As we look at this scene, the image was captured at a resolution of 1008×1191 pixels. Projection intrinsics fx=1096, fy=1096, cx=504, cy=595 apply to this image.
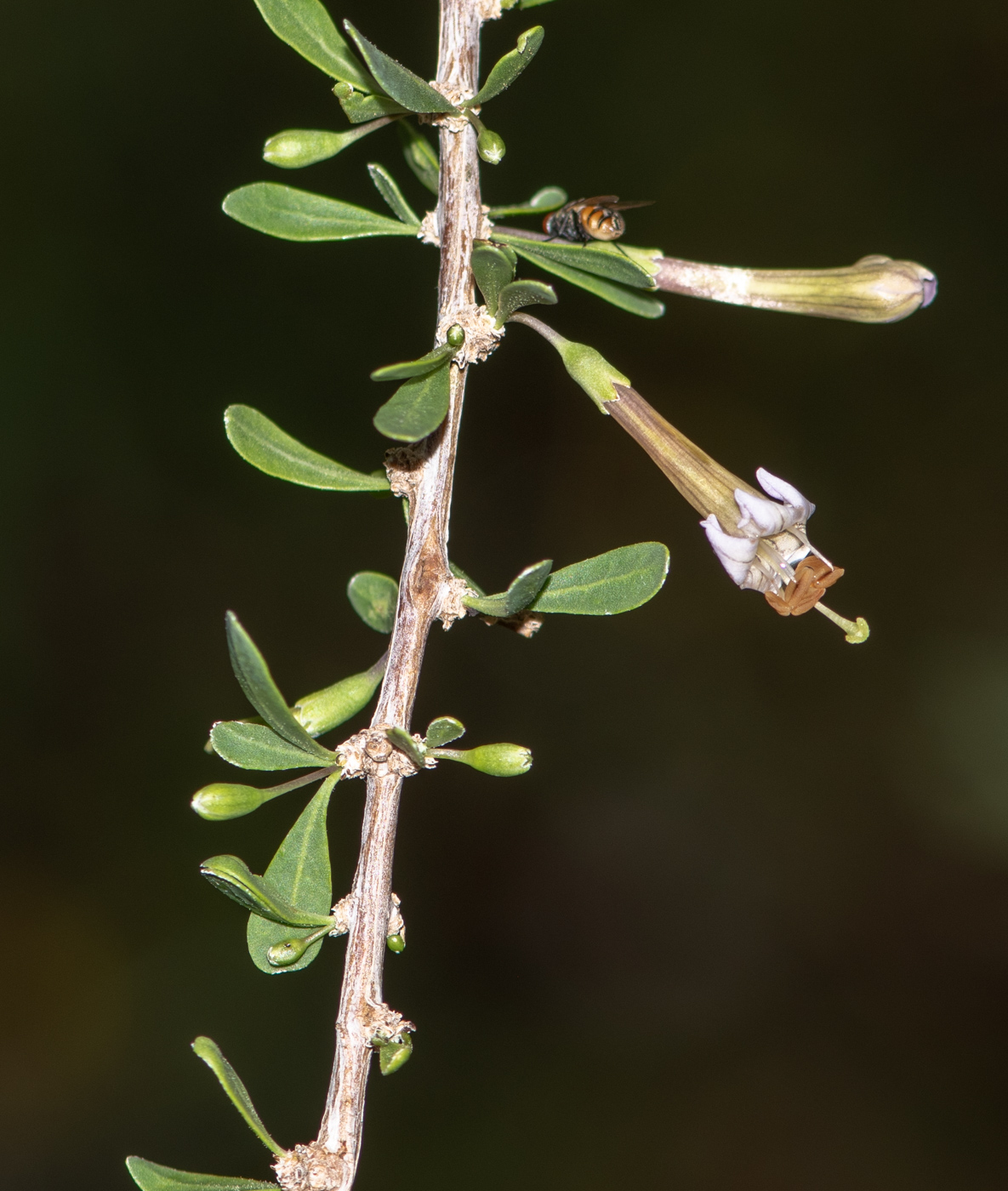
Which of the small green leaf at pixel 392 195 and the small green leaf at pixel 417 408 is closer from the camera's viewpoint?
the small green leaf at pixel 417 408

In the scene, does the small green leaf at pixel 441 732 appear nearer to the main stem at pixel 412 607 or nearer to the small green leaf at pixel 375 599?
the main stem at pixel 412 607

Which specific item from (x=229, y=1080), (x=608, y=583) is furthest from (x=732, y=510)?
(x=229, y=1080)

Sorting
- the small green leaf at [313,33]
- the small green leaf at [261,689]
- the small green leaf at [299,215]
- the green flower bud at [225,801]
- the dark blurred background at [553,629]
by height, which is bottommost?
the green flower bud at [225,801]

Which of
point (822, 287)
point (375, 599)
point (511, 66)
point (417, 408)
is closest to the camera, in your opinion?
point (417, 408)

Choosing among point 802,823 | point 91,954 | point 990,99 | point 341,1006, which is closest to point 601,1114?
point 802,823

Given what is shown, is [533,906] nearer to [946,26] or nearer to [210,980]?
[210,980]

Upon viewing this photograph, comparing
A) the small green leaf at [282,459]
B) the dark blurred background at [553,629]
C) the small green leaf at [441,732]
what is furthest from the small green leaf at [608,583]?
the dark blurred background at [553,629]

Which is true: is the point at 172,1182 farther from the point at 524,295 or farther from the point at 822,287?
the point at 822,287
